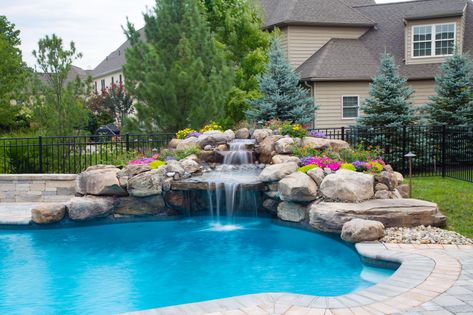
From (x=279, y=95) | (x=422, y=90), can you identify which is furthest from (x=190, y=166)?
(x=422, y=90)

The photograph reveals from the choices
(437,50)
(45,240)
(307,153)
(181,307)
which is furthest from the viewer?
(437,50)

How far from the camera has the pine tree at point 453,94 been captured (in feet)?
57.5

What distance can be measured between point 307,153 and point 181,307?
7854 mm

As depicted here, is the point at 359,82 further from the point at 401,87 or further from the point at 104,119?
the point at 104,119

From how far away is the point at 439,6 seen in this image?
74.0 feet

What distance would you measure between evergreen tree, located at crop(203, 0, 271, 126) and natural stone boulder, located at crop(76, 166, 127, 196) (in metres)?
9.34

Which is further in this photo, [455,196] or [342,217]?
[455,196]

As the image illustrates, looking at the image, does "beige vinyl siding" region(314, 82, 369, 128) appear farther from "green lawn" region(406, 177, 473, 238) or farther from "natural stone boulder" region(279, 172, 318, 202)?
"natural stone boulder" region(279, 172, 318, 202)

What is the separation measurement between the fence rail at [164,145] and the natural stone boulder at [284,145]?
247cm

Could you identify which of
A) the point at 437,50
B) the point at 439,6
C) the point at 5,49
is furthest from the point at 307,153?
the point at 5,49

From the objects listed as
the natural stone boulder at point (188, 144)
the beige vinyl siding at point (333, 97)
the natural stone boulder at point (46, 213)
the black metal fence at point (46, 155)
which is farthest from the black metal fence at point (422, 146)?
the natural stone boulder at point (46, 213)

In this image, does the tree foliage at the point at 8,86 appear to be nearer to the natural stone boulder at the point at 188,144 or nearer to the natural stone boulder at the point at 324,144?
the natural stone boulder at the point at 188,144

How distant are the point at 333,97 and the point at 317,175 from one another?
11.8 meters

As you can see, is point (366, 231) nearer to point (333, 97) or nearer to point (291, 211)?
point (291, 211)
